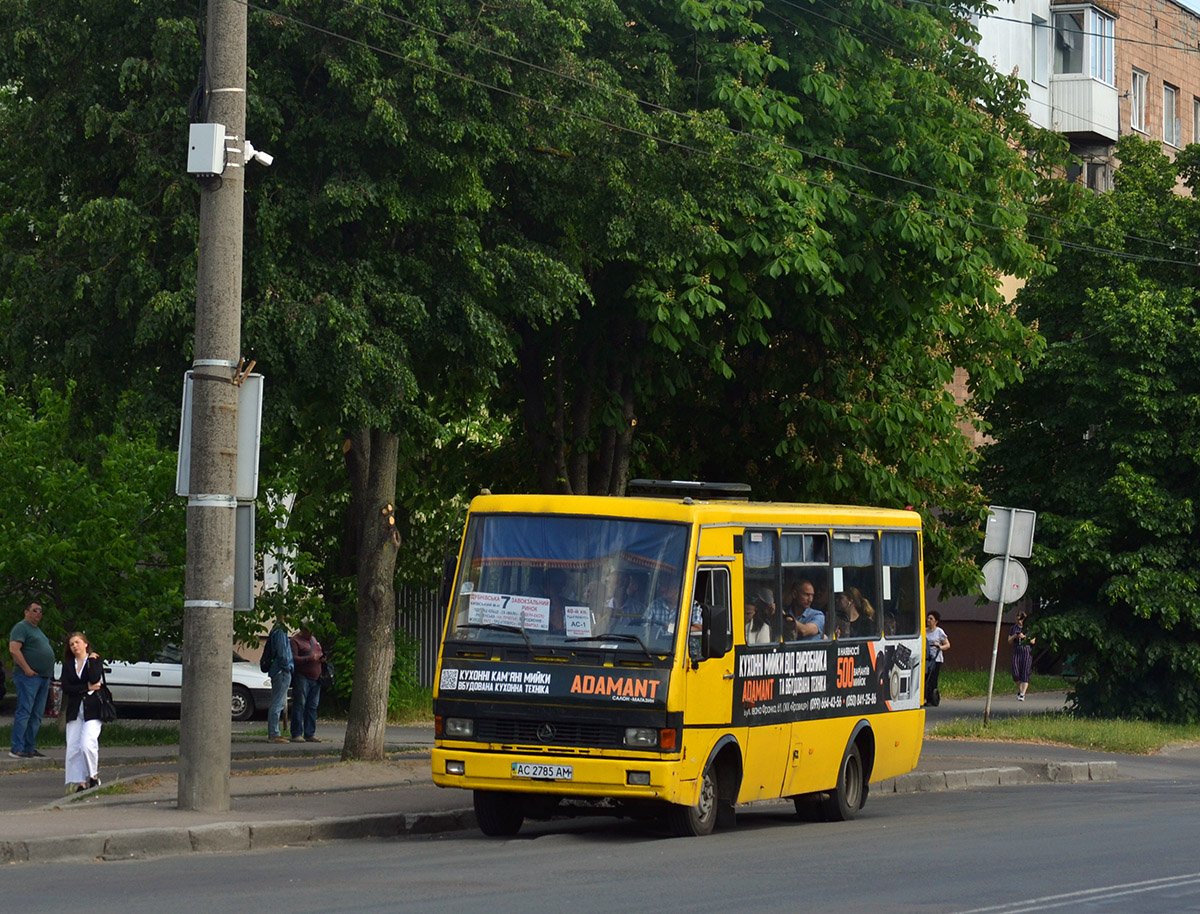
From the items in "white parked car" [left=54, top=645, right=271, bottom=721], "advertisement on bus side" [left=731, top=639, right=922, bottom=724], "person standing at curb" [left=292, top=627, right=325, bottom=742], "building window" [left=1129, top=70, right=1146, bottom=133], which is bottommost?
"white parked car" [left=54, top=645, right=271, bottom=721]

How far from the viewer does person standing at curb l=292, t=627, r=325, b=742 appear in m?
24.4

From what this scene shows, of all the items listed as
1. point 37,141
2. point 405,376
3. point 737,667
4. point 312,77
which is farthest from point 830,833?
point 37,141

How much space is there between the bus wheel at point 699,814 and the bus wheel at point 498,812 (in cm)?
127

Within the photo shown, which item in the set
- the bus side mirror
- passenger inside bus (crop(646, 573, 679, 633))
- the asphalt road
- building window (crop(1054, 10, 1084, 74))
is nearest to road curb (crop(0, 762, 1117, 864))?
the asphalt road

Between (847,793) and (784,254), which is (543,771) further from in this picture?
(784,254)

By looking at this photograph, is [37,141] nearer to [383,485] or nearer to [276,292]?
[276,292]

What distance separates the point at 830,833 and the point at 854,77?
10.2m

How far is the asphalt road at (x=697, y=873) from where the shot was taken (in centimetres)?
1008

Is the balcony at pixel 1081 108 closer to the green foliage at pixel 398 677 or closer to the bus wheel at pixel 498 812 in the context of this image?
the green foliage at pixel 398 677

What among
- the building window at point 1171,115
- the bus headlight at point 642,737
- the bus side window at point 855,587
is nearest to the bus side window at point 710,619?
the bus headlight at point 642,737

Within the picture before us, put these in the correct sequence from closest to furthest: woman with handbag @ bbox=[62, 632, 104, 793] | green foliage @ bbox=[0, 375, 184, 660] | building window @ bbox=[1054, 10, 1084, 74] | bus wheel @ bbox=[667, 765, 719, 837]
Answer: bus wheel @ bbox=[667, 765, 719, 837] → woman with handbag @ bbox=[62, 632, 104, 793] → green foliage @ bbox=[0, 375, 184, 660] → building window @ bbox=[1054, 10, 1084, 74]

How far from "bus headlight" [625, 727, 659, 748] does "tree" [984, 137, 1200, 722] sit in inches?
706

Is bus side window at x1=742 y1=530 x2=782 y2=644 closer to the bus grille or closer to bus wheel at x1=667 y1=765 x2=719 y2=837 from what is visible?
bus wheel at x1=667 y1=765 x2=719 y2=837

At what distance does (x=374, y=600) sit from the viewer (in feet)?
61.8
